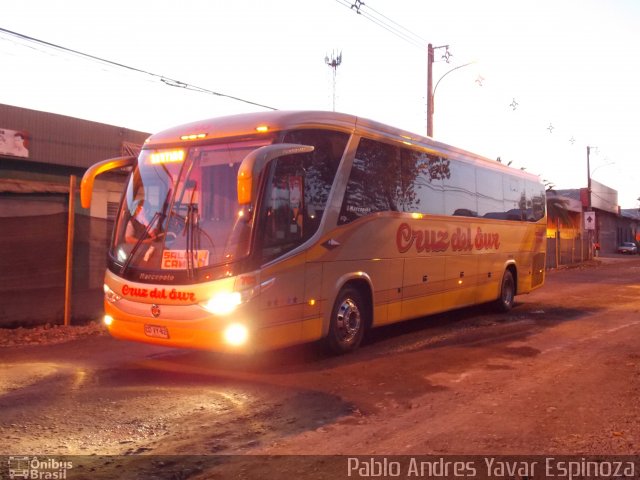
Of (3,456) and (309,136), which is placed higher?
(309,136)

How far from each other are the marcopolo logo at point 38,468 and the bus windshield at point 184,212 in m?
2.84

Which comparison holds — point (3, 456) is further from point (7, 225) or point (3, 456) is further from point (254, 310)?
point (7, 225)

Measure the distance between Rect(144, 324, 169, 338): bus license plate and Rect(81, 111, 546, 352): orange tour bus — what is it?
14mm

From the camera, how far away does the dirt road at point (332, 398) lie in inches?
201

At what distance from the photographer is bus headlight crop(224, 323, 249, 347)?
7.01 m

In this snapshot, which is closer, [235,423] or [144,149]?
[235,423]

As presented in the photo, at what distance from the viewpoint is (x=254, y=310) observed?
711 cm

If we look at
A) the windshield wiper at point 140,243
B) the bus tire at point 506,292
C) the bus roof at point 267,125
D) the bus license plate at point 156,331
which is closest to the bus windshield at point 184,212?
the windshield wiper at point 140,243

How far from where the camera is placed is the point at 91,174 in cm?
823

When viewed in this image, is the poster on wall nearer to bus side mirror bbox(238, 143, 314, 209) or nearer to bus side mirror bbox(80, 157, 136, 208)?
bus side mirror bbox(80, 157, 136, 208)

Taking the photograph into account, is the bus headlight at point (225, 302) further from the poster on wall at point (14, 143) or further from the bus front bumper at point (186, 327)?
the poster on wall at point (14, 143)

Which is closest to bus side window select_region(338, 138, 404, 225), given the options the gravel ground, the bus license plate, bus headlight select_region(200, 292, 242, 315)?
bus headlight select_region(200, 292, 242, 315)

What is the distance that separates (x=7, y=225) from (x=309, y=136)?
5.54 metres

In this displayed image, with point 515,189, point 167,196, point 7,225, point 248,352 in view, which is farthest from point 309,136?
point 515,189
